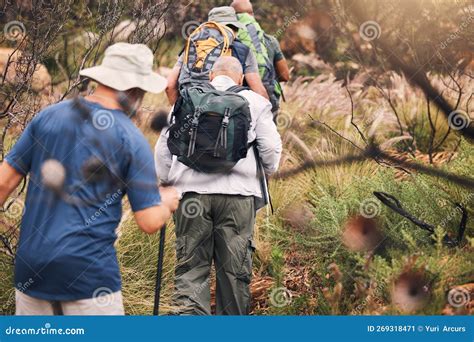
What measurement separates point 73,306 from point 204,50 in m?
3.13

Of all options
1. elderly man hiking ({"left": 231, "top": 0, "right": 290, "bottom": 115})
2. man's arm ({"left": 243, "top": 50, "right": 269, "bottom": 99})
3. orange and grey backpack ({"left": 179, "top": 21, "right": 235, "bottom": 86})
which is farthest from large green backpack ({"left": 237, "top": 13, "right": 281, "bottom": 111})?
orange and grey backpack ({"left": 179, "top": 21, "right": 235, "bottom": 86})

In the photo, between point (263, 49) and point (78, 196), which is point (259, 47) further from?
point (78, 196)

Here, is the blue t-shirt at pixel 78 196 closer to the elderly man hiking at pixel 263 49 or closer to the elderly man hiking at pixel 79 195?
the elderly man hiking at pixel 79 195

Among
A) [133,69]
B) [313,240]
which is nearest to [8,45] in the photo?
[313,240]

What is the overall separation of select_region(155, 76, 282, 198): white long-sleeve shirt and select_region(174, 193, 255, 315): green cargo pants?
0.20 ft

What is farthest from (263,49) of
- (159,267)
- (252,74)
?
(159,267)

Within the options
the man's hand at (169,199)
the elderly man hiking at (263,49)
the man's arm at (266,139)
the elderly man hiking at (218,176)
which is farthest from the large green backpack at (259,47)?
the man's hand at (169,199)

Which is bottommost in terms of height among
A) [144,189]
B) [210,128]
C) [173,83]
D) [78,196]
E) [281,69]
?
[281,69]

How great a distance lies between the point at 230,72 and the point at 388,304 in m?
1.71

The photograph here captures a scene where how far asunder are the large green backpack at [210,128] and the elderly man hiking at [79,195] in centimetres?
134

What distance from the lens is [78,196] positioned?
15.2 ft

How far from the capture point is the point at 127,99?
188 inches

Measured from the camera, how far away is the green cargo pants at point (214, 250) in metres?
6.40

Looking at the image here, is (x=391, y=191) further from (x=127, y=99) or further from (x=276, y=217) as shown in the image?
(x=127, y=99)
